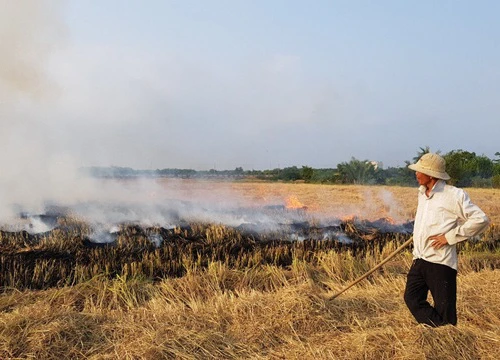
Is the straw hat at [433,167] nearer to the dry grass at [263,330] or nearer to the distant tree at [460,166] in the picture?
the dry grass at [263,330]

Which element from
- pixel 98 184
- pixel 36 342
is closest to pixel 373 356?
pixel 36 342

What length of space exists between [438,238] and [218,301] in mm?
2217

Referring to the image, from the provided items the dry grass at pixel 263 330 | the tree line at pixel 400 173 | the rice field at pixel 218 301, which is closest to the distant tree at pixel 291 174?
the tree line at pixel 400 173

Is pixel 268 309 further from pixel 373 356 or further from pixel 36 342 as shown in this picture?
pixel 36 342

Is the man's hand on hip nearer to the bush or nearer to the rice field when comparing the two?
the rice field

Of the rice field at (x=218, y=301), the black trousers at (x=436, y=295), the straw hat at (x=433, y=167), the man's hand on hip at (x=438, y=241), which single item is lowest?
the rice field at (x=218, y=301)

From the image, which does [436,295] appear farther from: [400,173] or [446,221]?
[400,173]

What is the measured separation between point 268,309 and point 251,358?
84 centimetres

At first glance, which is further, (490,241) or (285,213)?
(285,213)

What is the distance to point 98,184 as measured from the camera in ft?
65.1

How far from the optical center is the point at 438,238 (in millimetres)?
3791

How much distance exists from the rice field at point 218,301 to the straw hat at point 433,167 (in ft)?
3.80

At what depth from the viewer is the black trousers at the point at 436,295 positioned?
3.77 m

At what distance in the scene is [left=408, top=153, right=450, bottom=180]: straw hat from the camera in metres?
3.84
